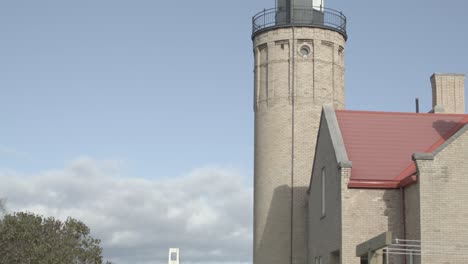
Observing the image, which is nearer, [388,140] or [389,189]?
[389,189]

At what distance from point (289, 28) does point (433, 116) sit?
49.1 feet

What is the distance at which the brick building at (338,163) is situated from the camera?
87.6 ft

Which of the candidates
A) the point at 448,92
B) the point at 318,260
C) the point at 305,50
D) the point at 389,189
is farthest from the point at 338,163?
the point at 305,50

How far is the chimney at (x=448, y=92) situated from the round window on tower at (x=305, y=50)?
7.90 metres

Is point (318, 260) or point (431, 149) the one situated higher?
point (431, 149)

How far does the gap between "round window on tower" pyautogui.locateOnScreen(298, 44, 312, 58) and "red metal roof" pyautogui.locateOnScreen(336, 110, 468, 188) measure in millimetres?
→ 13341

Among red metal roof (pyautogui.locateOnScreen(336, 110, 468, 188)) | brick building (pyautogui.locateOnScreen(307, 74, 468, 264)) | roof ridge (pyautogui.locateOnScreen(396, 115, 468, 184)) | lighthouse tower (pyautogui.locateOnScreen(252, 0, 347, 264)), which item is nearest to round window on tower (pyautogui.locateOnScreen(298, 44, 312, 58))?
lighthouse tower (pyautogui.locateOnScreen(252, 0, 347, 264))

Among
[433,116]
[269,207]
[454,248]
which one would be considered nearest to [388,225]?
[454,248]

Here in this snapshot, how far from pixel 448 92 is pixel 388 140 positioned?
33.3 feet

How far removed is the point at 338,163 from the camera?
95.7 ft

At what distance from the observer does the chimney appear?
4062 cm

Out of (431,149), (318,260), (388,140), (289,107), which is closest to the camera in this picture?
(431,149)

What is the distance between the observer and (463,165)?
1064 inches

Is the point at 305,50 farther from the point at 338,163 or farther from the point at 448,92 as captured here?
the point at 338,163
